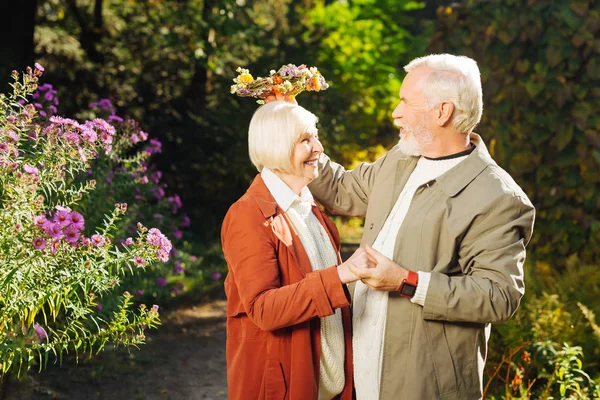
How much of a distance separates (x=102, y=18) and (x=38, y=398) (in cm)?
696

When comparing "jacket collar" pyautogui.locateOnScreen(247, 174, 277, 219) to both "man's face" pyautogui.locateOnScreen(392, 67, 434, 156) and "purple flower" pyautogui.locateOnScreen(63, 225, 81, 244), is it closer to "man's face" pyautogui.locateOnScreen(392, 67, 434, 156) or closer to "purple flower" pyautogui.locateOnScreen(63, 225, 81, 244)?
"man's face" pyautogui.locateOnScreen(392, 67, 434, 156)

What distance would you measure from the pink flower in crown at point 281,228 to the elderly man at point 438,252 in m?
0.27

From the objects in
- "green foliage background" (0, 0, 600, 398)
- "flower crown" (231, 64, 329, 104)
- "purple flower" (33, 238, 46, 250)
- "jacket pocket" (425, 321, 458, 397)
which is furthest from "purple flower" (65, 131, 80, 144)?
"green foliage background" (0, 0, 600, 398)

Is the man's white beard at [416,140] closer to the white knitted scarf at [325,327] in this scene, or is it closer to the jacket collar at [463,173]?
the jacket collar at [463,173]

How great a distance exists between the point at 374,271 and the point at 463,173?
18.8 inches

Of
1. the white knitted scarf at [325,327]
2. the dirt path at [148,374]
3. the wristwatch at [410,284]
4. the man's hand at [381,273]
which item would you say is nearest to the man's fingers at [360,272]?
the man's hand at [381,273]

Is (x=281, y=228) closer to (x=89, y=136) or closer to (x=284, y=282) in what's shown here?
(x=284, y=282)

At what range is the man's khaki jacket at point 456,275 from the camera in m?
2.31

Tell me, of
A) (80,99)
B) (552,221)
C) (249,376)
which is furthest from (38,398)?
(80,99)

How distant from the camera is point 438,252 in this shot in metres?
2.46

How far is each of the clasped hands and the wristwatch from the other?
0.04 ft

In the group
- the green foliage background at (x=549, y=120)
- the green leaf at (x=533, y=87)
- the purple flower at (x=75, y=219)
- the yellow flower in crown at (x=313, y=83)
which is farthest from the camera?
the green leaf at (x=533, y=87)

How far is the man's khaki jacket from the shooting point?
2.31 meters

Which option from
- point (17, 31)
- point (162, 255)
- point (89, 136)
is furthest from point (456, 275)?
point (17, 31)
